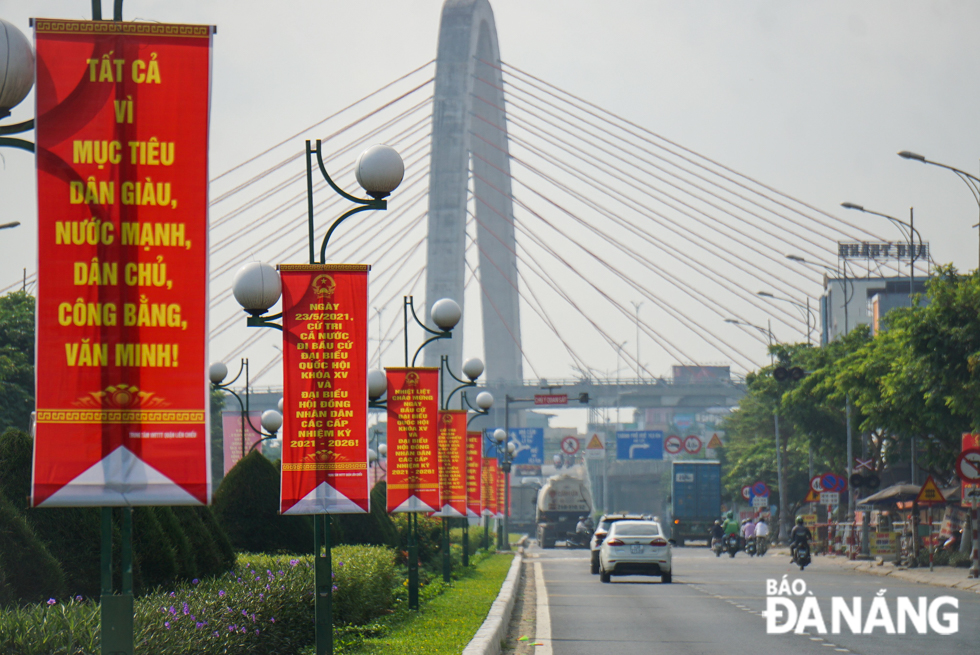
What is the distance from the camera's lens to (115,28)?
698 cm

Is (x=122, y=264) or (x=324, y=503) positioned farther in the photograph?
(x=324, y=503)

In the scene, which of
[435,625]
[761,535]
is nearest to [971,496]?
[435,625]

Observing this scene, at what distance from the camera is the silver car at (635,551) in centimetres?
3031

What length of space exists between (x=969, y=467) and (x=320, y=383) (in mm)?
18838

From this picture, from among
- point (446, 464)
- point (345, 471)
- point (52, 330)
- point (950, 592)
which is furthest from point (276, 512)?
point (950, 592)

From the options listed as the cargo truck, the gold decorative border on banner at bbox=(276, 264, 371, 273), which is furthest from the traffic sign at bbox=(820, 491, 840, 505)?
the gold decorative border on banner at bbox=(276, 264, 371, 273)

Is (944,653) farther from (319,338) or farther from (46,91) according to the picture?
(46,91)

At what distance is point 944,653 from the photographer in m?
14.8

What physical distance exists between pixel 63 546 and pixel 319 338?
9.95ft

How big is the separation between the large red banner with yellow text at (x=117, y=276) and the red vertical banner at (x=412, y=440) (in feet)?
43.3

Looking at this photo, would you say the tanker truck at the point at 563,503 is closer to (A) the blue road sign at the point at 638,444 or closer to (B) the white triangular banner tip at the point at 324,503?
(A) the blue road sign at the point at 638,444

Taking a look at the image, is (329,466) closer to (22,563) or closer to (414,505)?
(22,563)

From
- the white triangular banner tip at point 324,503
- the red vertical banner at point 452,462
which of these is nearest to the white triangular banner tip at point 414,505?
the red vertical banner at point 452,462

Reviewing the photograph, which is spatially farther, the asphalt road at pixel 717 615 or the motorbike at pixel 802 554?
the motorbike at pixel 802 554
